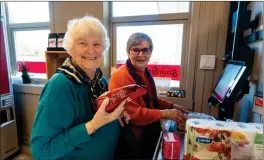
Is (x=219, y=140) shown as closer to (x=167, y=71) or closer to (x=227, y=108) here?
(x=227, y=108)

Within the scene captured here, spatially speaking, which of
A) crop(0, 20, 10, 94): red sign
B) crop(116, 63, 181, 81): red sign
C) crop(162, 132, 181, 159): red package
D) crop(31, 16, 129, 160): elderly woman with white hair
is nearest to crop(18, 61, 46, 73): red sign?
crop(0, 20, 10, 94): red sign

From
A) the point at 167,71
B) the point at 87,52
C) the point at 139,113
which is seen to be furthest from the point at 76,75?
the point at 167,71

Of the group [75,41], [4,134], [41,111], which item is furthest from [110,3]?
[4,134]

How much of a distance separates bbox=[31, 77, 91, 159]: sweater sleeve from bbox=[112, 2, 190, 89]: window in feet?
3.93

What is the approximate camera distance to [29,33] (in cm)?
236

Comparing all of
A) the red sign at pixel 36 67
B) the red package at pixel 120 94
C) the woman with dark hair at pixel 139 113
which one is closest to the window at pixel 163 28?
the woman with dark hair at pixel 139 113

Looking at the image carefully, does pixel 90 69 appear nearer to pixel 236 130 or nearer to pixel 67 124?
pixel 67 124

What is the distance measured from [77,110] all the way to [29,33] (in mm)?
2181

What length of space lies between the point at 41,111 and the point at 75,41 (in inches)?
15.1

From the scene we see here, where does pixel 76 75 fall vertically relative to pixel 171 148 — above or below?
above

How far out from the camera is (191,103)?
161 centimetres

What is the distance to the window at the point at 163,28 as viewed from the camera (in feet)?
5.61

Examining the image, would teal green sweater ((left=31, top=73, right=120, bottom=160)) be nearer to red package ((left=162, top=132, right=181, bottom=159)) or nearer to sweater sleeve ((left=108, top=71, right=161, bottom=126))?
sweater sleeve ((left=108, top=71, right=161, bottom=126))

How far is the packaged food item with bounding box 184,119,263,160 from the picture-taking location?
1.95 ft
